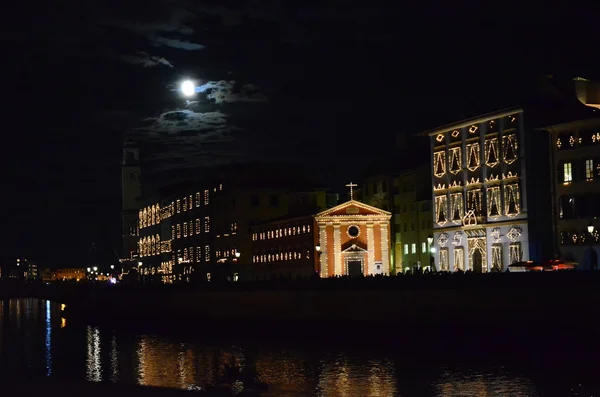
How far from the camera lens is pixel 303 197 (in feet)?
486

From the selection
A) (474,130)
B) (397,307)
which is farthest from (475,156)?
(397,307)

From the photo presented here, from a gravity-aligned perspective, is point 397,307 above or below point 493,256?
below

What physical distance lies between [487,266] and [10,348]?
4248 cm

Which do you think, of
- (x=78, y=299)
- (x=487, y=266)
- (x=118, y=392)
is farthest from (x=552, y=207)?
(x=78, y=299)

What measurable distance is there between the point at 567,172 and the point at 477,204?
12.4m

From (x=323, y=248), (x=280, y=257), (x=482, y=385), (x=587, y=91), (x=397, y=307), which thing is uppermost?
(x=587, y=91)

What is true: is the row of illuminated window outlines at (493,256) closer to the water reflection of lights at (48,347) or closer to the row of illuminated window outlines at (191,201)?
the water reflection of lights at (48,347)

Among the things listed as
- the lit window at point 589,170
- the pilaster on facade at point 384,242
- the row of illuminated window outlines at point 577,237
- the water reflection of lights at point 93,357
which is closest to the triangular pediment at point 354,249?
the pilaster on facade at point 384,242

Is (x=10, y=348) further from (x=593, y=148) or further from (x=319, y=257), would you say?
(x=593, y=148)

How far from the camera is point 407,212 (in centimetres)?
12131

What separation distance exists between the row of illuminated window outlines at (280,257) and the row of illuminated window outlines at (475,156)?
25.5 meters

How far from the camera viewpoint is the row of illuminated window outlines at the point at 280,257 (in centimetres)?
12482

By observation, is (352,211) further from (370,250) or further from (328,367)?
(328,367)

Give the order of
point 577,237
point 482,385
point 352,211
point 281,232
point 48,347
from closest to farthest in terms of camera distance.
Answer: point 482,385
point 577,237
point 48,347
point 352,211
point 281,232
